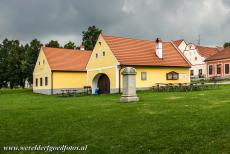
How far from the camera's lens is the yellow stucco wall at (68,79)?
4150 cm

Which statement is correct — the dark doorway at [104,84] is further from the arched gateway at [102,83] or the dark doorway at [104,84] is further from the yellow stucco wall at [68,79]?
the yellow stucco wall at [68,79]

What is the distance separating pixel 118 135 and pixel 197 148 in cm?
259

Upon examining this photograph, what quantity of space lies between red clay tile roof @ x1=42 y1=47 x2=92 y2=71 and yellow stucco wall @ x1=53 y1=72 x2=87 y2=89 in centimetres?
62

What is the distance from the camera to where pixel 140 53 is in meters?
35.1

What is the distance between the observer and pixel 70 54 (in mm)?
46031


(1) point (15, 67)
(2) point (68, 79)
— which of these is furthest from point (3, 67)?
(2) point (68, 79)

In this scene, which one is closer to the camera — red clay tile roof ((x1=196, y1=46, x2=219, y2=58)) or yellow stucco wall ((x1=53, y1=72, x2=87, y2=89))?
yellow stucco wall ((x1=53, y1=72, x2=87, y2=89))

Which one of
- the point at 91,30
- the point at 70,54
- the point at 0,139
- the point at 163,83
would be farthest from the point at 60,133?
the point at 91,30

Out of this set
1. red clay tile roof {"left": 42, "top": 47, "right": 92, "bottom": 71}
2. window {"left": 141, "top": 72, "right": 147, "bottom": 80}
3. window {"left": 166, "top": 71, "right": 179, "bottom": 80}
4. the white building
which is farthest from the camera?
the white building

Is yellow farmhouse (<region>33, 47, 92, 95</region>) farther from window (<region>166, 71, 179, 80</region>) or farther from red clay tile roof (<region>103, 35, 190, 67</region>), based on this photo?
window (<region>166, 71, 179, 80</region>)

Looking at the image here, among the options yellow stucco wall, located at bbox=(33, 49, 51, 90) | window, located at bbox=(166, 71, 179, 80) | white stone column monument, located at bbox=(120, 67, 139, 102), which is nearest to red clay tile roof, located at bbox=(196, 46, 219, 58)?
window, located at bbox=(166, 71, 179, 80)

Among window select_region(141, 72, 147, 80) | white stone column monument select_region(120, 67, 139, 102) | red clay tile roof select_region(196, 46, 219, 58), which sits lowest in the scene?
white stone column monument select_region(120, 67, 139, 102)

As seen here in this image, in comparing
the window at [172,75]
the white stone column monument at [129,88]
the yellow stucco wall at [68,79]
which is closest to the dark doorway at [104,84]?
the window at [172,75]

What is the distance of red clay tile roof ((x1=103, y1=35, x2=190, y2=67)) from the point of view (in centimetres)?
3340
